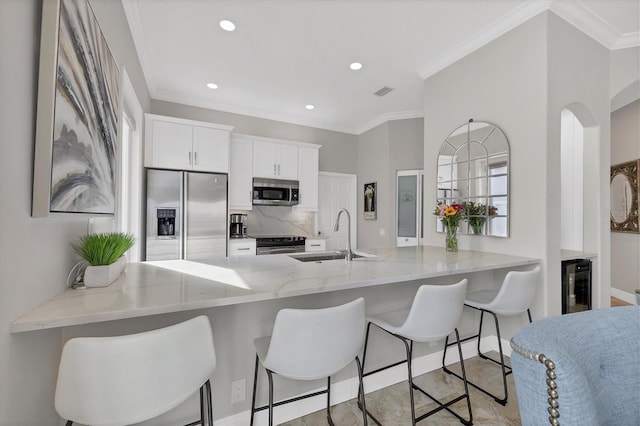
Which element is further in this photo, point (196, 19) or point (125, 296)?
point (196, 19)

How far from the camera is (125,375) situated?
0.81 metres

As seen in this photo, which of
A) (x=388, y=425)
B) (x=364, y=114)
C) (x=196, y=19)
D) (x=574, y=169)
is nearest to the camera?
(x=388, y=425)

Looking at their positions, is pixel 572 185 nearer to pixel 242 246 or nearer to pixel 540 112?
pixel 540 112

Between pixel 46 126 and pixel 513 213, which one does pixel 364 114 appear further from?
pixel 46 126

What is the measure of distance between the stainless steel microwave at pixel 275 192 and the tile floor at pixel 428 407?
3010 millimetres

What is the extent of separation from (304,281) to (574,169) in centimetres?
327

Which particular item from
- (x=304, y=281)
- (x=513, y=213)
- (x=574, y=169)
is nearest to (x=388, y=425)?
(x=304, y=281)

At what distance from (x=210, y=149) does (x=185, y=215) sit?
96 centimetres

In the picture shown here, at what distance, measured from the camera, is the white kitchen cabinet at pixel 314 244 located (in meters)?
4.38

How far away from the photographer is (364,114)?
4.66 meters

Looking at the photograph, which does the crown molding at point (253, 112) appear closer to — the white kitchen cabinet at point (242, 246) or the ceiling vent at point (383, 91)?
the ceiling vent at point (383, 91)

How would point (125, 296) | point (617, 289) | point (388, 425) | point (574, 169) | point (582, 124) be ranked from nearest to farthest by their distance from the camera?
point (125, 296), point (388, 425), point (582, 124), point (574, 169), point (617, 289)

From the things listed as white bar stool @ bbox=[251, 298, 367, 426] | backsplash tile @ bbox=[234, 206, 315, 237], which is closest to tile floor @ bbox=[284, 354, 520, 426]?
white bar stool @ bbox=[251, 298, 367, 426]

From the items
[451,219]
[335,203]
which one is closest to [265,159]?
[335,203]
